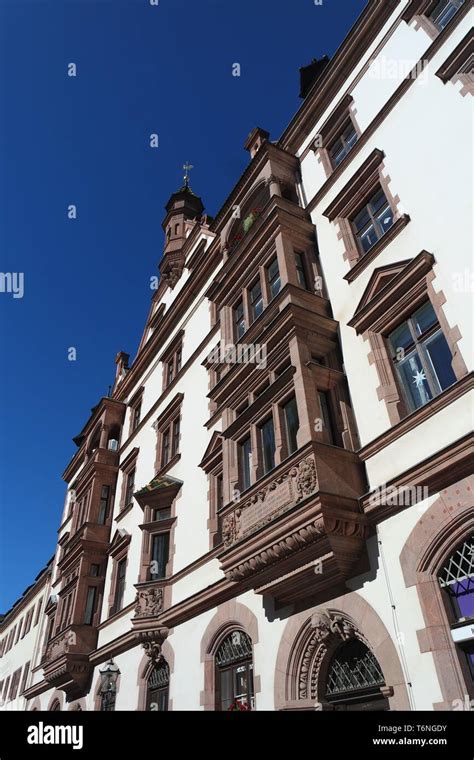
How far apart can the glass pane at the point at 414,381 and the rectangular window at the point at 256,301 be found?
5453 millimetres

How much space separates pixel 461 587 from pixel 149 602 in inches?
401

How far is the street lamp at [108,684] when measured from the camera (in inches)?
605

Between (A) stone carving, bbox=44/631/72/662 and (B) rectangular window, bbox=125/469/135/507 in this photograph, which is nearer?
(A) stone carving, bbox=44/631/72/662

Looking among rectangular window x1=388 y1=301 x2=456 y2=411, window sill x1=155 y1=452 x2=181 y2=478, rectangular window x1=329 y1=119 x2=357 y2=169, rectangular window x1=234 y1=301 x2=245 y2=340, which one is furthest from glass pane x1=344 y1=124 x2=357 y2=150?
window sill x1=155 y1=452 x2=181 y2=478

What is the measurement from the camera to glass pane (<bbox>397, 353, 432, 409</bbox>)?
9538mm

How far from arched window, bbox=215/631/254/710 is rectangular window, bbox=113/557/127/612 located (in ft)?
A: 24.6

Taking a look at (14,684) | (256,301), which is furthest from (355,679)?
(14,684)

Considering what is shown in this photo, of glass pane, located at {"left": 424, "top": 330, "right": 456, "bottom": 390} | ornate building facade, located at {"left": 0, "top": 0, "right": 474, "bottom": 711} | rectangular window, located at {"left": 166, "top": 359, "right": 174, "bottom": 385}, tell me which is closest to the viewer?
ornate building facade, located at {"left": 0, "top": 0, "right": 474, "bottom": 711}

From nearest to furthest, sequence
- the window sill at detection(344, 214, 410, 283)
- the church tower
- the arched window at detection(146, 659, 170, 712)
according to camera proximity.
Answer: the window sill at detection(344, 214, 410, 283), the arched window at detection(146, 659, 170, 712), the church tower

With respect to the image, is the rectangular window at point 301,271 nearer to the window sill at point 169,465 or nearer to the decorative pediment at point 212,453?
the decorative pediment at point 212,453

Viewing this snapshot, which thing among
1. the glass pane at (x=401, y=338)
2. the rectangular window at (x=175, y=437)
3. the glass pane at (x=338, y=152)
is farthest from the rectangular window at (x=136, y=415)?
the glass pane at (x=401, y=338)

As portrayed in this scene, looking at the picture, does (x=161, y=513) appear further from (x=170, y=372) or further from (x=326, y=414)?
(x=326, y=414)

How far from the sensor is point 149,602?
50.7 ft

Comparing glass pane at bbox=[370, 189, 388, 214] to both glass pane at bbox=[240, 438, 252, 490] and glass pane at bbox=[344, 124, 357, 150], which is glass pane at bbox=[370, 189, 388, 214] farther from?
glass pane at bbox=[240, 438, 252, 490]
